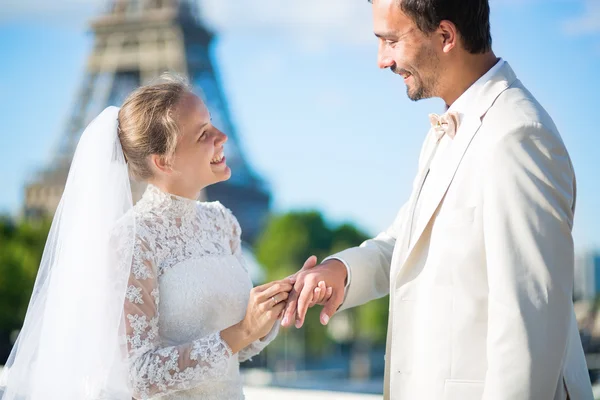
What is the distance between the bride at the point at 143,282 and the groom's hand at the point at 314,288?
0.14 feet

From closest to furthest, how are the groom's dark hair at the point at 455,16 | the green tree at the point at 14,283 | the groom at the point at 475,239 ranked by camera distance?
the groom at the point at 475,239 → the groom's dark hair at the point at 455,16 → the green tree at the point at 14,283

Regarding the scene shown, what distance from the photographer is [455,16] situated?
273 cm

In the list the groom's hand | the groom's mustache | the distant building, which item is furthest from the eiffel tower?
the groom's mustache

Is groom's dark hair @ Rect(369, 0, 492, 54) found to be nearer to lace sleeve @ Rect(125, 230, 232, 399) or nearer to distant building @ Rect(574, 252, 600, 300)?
lace sleeve @ Rect(125, 230, 232, 399)

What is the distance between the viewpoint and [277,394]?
5.65 meters

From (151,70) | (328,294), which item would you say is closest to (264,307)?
(328,294)

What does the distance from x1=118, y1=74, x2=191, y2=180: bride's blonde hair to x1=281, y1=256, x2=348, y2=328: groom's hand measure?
2.45 feet

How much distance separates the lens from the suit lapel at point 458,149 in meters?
2.61

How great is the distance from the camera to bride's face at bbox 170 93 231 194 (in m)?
3.20

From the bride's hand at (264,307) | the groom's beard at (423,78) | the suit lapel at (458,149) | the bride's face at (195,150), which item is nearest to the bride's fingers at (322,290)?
the bride's hand at (264,307)

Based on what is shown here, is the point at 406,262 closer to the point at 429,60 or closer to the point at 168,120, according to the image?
the point at 429,60

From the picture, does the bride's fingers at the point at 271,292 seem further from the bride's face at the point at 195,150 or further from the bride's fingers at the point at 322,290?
the bride's face at the point at 195,150

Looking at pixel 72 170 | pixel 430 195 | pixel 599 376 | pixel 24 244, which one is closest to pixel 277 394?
pixel 72 170

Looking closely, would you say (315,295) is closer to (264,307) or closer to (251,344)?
(264,307)
